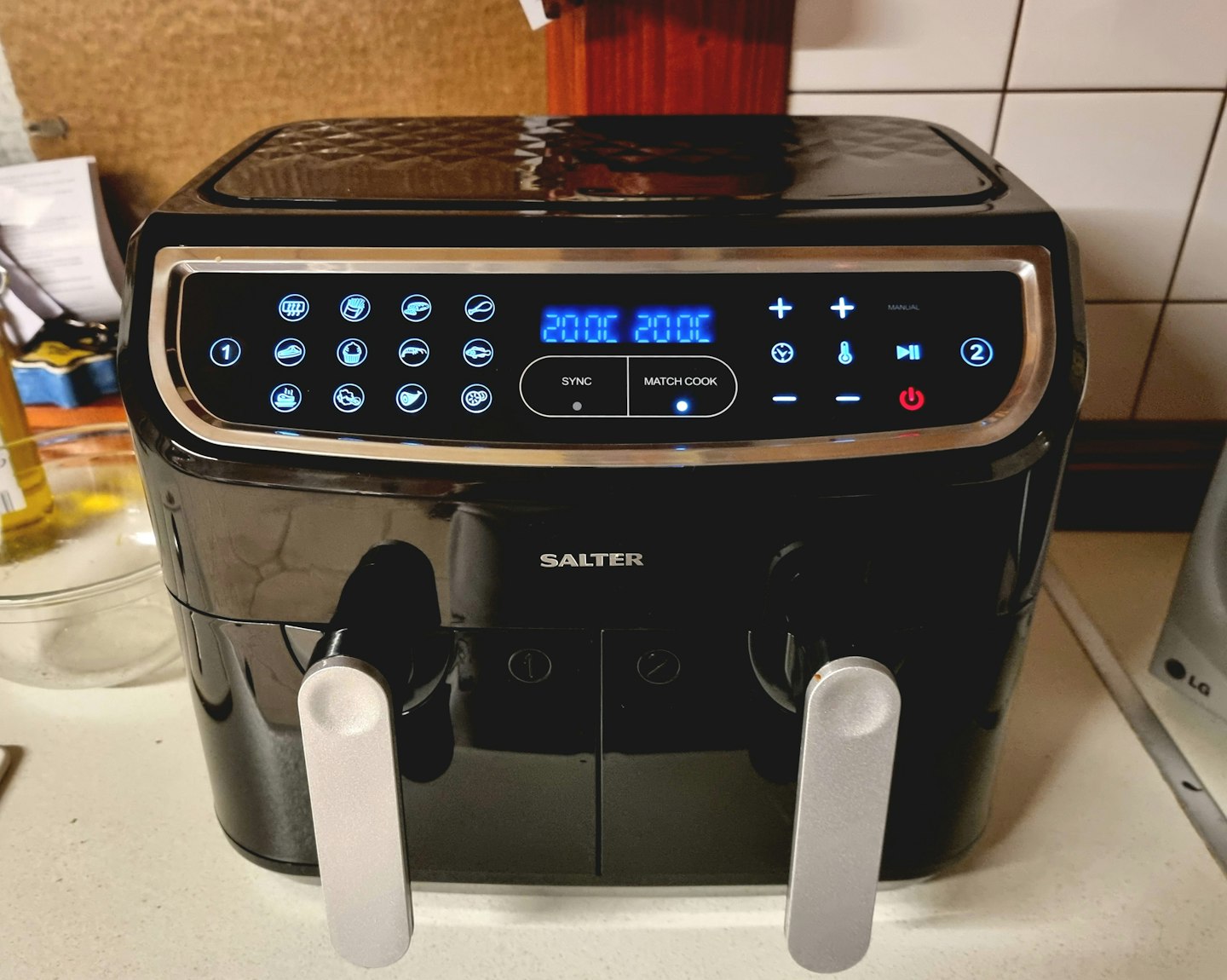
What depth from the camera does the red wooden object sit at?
2.32 feet

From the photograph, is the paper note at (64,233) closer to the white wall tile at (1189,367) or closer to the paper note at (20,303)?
the paper note at (20,303)

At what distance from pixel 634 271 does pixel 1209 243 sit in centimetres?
Answer: 62

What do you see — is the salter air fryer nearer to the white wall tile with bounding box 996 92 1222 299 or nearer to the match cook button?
the match cook button

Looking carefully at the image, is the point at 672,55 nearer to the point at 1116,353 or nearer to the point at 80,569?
the point at 1116,353

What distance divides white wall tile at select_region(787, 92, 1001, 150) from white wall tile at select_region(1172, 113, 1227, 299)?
0.18m

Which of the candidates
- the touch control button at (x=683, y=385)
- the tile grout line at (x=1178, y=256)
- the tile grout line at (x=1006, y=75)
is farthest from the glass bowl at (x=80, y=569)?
the tile grout line at (x=1178, y=256)

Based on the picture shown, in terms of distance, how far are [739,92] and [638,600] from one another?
472 millimetres

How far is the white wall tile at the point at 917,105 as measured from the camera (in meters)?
0.74

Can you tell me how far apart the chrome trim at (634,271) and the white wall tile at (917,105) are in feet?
1.27

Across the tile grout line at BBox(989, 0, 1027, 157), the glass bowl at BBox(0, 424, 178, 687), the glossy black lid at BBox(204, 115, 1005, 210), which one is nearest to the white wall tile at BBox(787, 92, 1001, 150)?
the tile grout line at BBox(989, 0, 1027, 157)

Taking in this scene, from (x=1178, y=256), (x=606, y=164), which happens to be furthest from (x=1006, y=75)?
(x=606, y=164)

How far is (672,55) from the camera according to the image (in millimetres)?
719

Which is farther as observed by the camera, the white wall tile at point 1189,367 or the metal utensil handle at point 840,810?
the white wall tile at point 1189,367

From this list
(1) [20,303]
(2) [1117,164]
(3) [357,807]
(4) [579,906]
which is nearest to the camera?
(3) [357,807]
